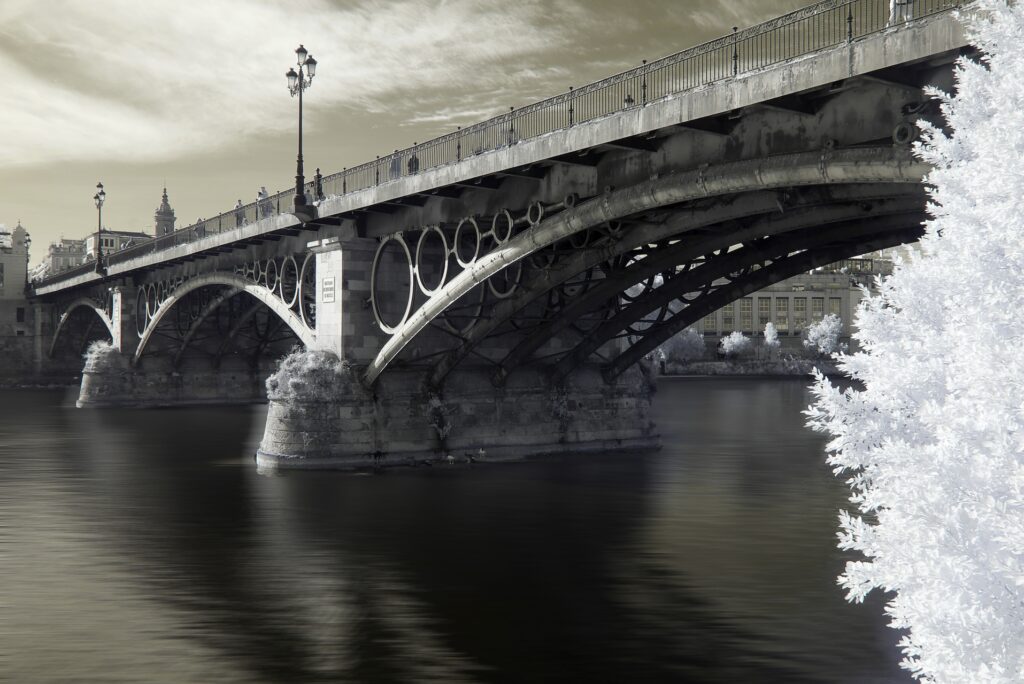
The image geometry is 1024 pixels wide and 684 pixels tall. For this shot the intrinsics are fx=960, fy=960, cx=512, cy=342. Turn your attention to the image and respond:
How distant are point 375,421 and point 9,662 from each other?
1564 centimetres

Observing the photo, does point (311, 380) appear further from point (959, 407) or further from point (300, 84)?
point (959, 407)

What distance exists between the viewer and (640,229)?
68.4ft

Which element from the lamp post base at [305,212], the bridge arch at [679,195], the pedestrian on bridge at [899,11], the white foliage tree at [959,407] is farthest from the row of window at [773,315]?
the white foliage tree at [959,407]

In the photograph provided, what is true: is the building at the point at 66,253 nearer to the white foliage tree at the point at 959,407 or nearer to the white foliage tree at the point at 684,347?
the white foliage tree at the point at 684,347

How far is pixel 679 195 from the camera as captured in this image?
56.3ft

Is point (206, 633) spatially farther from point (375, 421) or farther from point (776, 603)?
point (375, 421)

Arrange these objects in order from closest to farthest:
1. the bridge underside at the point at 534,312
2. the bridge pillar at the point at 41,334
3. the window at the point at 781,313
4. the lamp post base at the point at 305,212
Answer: the bridge underside at the point at 534,312
the lamp post base at the point at 305,212
the bridge pillar at the point at 41,334
the window at the point at 781,313

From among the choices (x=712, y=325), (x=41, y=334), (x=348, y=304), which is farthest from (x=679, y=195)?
(x=712, y=325)

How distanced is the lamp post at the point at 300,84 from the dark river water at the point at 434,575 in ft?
27.9

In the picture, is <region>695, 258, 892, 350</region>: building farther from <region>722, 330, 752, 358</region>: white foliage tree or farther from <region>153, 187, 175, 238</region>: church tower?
<region>153, 187, 175, 238</region>: church tower

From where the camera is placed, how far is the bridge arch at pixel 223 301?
31.7 meters

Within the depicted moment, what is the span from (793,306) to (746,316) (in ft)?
23.3

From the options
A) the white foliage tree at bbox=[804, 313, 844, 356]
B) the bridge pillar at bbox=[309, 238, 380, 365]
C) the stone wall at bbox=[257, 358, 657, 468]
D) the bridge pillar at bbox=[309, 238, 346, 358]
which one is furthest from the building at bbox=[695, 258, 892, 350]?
the bridge pillar at bbox=[309, 238, 380, 365]

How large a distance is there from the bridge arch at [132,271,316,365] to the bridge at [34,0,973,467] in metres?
→ 0.19
